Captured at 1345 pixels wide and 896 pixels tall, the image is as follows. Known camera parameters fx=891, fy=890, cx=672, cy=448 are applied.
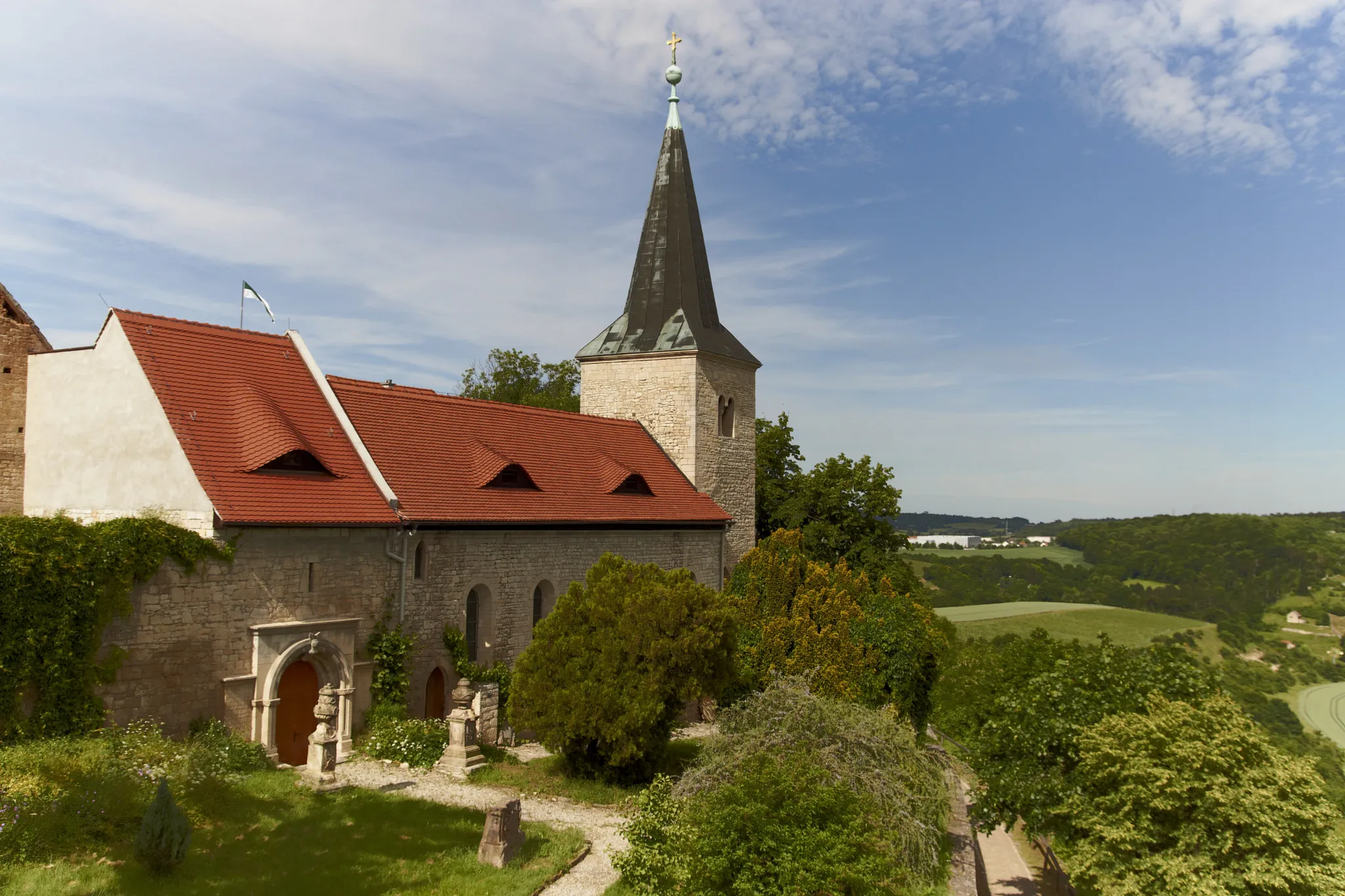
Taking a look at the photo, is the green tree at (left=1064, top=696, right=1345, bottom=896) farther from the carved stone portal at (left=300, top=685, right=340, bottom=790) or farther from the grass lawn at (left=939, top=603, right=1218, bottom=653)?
the grass lawn at (left=939, top=603, right=1218, bottom=653)

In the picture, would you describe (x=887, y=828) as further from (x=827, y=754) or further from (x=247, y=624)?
(x=247, y=624)

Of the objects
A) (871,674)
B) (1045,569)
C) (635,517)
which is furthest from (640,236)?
(1045,569)

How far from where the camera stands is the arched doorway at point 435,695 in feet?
63.6

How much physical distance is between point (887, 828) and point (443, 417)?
14.2m

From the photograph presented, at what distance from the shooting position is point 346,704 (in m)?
17.2

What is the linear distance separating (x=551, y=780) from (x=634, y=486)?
10291 mm

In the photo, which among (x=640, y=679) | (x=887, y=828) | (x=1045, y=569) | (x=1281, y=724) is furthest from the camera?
(x=1045, y=569)

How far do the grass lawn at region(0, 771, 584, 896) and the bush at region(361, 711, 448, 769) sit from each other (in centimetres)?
191

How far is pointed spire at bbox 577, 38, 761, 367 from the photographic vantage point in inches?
1171

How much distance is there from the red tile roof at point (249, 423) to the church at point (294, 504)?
0.13 ft

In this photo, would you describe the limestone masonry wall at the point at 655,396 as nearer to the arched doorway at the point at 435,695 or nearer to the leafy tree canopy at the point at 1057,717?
the arched doorway at the point at 435,695

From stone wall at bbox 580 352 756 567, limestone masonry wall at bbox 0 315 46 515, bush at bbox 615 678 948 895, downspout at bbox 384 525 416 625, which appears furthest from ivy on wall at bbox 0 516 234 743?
stone wall at bbox 580 352 756 567

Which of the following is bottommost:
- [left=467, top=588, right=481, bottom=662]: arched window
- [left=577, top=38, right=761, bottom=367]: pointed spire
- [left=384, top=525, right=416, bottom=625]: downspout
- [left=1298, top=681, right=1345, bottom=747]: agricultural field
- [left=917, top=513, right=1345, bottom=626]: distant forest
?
[left=1298, top=681, right=1345, bottom=747]: agricultural field

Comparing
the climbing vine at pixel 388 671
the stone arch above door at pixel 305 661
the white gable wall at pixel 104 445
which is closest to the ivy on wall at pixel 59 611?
the white gable wall at pixel 104 445
